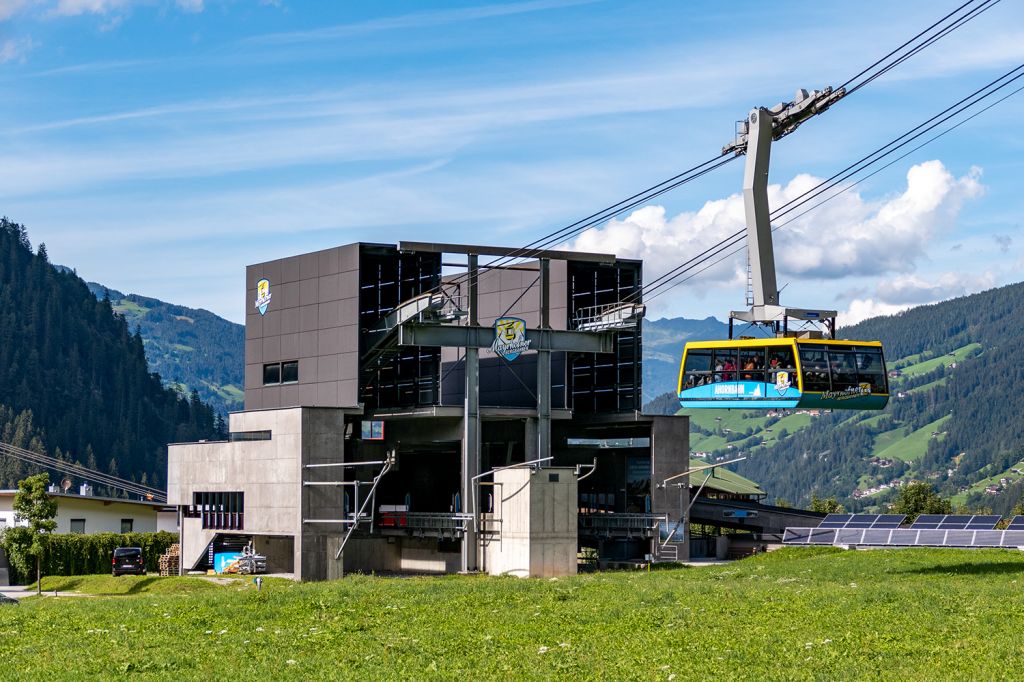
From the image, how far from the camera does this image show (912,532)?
83125 millimetres

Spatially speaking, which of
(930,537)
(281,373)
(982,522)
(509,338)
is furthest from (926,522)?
(281,373)

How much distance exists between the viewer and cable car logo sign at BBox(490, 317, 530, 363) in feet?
285

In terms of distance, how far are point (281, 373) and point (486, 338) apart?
53.8ft

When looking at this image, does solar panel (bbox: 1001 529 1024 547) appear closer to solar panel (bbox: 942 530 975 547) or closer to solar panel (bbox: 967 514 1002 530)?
solar panel (bbox: 942 530 975 547)

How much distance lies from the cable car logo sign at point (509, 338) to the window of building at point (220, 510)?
20.1 metres

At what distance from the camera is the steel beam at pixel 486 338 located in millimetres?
84250

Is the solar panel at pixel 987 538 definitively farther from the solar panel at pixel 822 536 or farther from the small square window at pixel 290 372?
the small square window at pixel 290 372

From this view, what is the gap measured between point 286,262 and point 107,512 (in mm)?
25352

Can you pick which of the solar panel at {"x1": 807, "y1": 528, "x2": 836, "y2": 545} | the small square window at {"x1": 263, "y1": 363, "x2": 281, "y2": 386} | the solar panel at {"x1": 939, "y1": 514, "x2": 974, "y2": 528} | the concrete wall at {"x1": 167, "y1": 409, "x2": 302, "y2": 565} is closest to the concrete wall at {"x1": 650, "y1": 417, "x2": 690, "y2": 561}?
the solar panel at {"x1": 807, "y1": 528, "x2": 836, "y2": 545}

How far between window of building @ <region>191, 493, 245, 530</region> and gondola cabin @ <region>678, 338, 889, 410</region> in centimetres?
4328

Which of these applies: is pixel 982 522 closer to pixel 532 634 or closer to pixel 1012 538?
pixel 1012 538

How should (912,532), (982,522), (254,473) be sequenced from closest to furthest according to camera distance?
(912,532) → (982,522) → (254,473)

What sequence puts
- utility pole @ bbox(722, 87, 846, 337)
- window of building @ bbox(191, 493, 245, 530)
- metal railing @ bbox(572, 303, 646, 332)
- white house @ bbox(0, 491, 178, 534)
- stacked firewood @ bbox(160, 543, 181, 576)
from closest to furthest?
utility pole @ bbox(722, 87, 846, 337)
metal railing @ bbox(572, 303, 646, 332)
window of building @ bbox(191, 493, 245, 530)
white house @ bbox(0, 491, 178, 534)
stacked firewood @ bbox(160, 543, 181, 576)

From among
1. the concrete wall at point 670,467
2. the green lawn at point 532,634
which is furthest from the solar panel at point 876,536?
the green lawn at point 532,634
